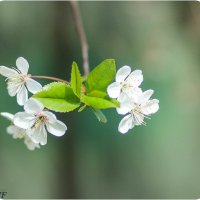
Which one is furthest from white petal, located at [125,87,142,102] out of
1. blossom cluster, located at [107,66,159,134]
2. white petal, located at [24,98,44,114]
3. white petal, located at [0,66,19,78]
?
white petal, located at [0,66,19,78]

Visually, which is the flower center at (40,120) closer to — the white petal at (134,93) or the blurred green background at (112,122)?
the white petal at (134,93)

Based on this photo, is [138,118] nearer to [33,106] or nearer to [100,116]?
[100,116]

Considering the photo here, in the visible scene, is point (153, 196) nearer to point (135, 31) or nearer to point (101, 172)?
point (101, 172)

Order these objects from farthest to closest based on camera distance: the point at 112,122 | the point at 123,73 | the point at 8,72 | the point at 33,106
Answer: the point at 112,122 < the point at 8,72 < the point at 123,73 < the point at 33,106

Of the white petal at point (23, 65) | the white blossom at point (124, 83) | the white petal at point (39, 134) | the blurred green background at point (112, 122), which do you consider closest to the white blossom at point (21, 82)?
the white petal at point (23, 65)

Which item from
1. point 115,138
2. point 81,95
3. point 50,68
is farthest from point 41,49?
point 81,95

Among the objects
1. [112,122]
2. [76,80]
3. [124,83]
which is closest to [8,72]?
[76,80]

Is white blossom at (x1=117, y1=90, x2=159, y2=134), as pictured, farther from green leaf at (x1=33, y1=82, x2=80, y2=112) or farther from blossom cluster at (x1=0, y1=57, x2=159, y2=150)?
green leaf at (x1=33, y1=82, x2=80, y2=112)
